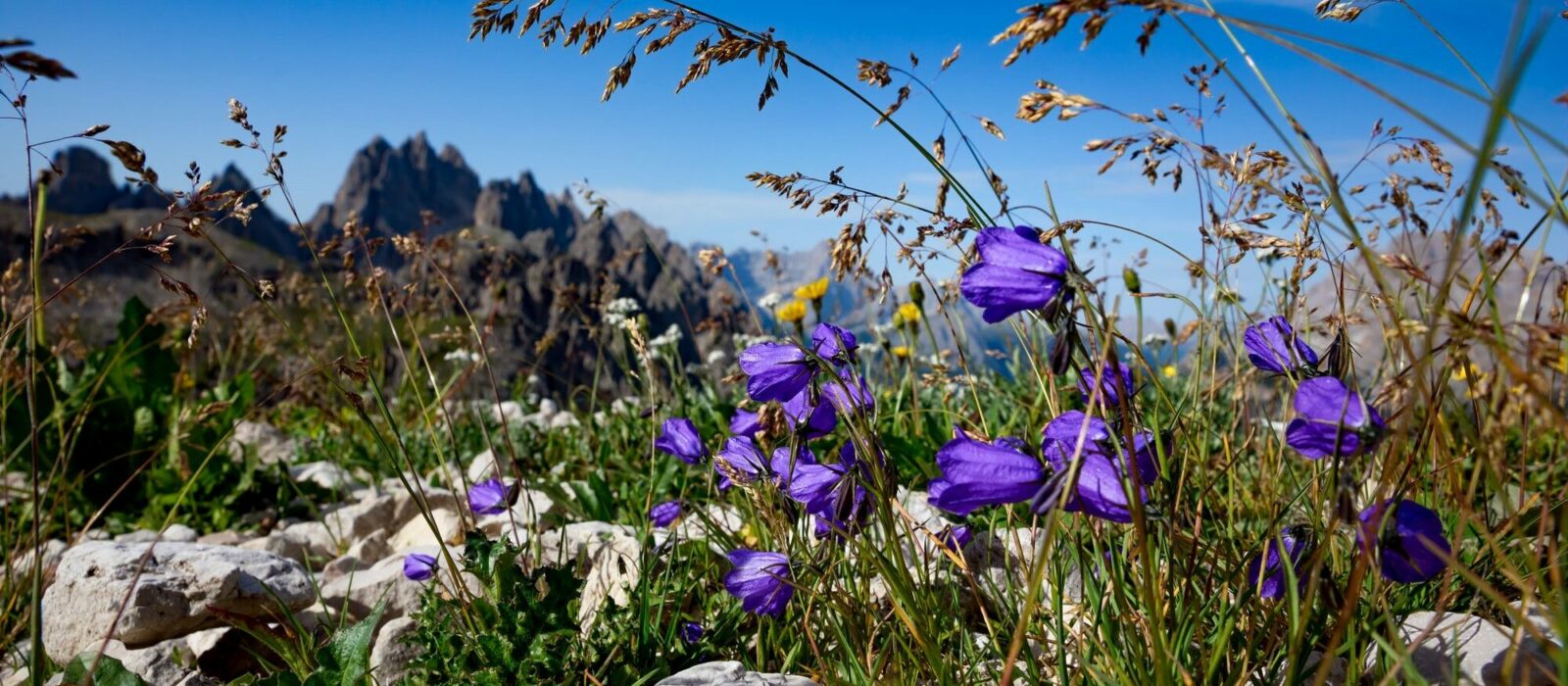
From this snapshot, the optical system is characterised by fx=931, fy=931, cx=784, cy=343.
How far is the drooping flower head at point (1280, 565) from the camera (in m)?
1.38

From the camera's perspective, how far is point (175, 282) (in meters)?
1.71

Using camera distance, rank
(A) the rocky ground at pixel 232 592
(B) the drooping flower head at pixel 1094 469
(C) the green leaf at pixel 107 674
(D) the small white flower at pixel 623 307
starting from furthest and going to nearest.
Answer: (D) the small white flower at pixel 623 307, (A) the rocky ground at pixel 232 592, (C) the green leaf at pixel 107 674, (B) the drooping flower head at pixel 1094 469

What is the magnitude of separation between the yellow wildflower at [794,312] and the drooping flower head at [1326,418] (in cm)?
341

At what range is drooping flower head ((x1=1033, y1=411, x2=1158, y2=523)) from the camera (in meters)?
1.16

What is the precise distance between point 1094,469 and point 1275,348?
1.61 ft

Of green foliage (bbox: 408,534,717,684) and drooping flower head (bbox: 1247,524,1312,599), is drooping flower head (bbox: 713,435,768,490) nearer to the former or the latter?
green foliage (bbox: 408,534,717,684)

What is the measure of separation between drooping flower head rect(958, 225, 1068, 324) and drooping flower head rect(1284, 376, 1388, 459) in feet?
1.18

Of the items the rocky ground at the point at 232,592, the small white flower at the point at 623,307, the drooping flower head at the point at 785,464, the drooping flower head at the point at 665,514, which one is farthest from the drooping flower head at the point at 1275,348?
the small white flower at the point at 623,307

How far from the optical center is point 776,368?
1640 millimetres

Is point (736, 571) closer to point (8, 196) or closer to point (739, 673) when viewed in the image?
point (739, 673)

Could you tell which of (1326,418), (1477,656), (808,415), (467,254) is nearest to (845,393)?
(808,415)

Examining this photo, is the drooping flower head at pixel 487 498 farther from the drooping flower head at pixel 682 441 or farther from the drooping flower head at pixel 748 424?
the drooping flower head at pixel 748 424

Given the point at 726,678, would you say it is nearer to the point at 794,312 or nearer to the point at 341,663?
the point at 341,663

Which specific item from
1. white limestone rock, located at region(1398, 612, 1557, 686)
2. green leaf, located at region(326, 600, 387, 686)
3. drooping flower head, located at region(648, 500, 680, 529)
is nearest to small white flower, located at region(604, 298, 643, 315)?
drooping flower head, located at region(648, 500, 680, 529)
